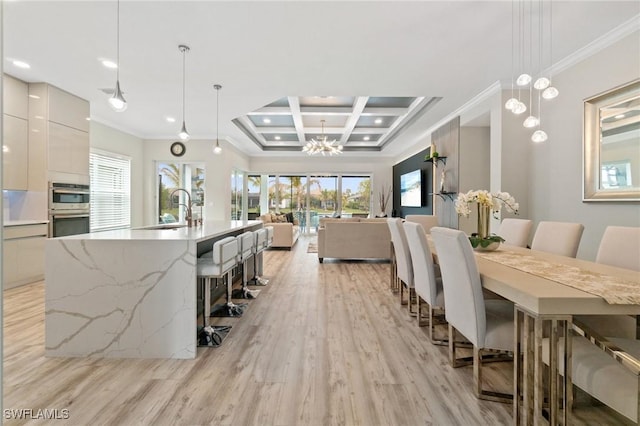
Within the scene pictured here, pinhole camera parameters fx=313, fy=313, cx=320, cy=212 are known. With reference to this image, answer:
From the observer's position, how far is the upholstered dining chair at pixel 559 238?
249 centimetres

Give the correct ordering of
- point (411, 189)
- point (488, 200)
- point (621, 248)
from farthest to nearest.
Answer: point (411, 189) → point (488, 200) → point (621, 248)

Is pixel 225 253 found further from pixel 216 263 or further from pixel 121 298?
pixel 121 298

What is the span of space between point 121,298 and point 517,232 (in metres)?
3.54

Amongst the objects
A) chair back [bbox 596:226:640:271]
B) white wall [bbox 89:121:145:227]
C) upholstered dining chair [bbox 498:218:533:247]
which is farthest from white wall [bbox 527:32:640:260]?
white wall [bbox 89:121:145:227]

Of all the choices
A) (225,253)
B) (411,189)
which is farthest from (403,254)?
(411,189)

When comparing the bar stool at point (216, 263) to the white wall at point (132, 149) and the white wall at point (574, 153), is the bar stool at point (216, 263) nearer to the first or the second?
the white wall at point (574, 153)

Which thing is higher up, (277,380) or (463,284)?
(463,284)

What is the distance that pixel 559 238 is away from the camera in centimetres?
260

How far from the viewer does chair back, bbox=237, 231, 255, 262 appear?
2.96m

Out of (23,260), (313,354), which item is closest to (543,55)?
(313,354)

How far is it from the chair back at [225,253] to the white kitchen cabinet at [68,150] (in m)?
3.56

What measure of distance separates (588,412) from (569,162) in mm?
2891

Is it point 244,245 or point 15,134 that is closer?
point 244,245

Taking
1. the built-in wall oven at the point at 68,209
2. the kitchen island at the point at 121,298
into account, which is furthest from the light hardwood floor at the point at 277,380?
the built-in wall oven at the point at 68,209
